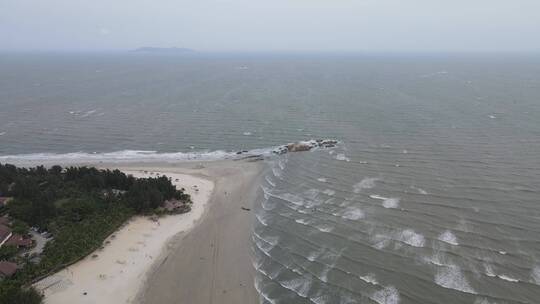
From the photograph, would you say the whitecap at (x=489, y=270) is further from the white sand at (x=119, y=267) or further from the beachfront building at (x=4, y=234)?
the beachfront building at (x=4, y=234)

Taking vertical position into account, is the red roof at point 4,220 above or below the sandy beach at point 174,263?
above

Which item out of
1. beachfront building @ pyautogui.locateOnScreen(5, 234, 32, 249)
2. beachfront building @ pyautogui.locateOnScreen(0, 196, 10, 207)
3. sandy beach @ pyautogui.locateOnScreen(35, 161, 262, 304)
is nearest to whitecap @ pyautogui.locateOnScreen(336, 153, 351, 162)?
sandy beach @ pyautogui.locateOnScreen(35, 161, 262, 304)

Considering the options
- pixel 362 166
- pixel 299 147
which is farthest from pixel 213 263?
pixel 299 147

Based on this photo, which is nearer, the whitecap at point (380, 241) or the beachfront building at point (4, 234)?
the whitecap at point (380, 241)

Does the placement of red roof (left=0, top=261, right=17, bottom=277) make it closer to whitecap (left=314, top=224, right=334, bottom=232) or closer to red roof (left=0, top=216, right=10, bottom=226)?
red roof (left=0, top=216, right=10, bottom=226)

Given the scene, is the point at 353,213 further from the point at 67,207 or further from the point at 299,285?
the point at 67,207

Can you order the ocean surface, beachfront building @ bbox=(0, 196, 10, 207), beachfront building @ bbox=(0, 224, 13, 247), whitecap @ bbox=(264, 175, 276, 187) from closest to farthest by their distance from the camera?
1. the ocean surface
2. beachfront building @ bbox=(0, 224, 13, 247)
3. beachfront building @ bbox=(0, 196, 10, 207)
4. whitecap @ bbox=(264, 175, 276, 187)

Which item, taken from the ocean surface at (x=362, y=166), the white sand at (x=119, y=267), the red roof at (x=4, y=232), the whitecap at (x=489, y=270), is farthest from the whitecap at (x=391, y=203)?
the red roof at (x=4, y=232)
